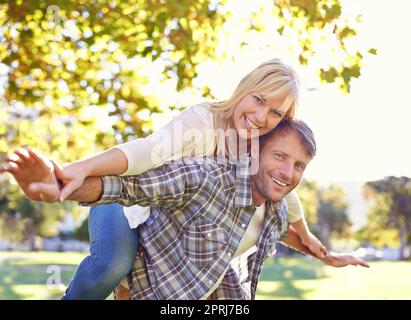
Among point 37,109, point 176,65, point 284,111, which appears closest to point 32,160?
point 284,111

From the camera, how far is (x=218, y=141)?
3020 mm

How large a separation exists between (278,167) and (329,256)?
789 millimetres

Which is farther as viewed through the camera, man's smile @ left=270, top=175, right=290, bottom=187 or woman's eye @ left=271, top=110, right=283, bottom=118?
woman's eye @ left=271, top=110, right=283, bottom=118

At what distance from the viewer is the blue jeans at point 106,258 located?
2797 millimetres

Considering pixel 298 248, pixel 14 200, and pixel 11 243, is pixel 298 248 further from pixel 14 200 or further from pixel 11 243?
pixel 11 243

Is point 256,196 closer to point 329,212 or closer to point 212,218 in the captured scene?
point 212,218

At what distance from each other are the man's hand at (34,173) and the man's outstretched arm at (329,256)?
1692 mm

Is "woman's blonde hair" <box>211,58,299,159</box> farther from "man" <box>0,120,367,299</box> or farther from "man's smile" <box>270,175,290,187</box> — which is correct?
"man's smile" <box>270,175,290,187</box>

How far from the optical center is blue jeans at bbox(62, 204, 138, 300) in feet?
9.18

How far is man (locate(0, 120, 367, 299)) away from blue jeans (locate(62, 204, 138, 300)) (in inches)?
2.6

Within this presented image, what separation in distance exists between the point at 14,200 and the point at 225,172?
21805mm

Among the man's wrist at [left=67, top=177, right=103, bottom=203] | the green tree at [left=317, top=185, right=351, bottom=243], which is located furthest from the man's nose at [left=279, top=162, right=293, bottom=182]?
the green tree at [left=317, top=185, right=351, bottom=243]

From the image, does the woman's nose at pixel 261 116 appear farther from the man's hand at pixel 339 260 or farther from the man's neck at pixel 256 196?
the man's hand at pixel 339 260

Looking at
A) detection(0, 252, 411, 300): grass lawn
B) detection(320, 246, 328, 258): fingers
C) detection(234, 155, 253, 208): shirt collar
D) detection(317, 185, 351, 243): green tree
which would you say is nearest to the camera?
detection(234, 155, 253, 208): shirt collar
